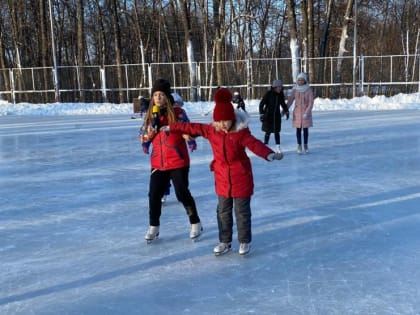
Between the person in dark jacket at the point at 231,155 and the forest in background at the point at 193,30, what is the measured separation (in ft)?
73.8

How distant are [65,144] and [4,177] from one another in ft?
10.9

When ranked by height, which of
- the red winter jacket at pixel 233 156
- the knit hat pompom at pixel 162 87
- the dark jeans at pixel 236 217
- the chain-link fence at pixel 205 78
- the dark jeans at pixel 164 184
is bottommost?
the dark jeans at pixel 236 217

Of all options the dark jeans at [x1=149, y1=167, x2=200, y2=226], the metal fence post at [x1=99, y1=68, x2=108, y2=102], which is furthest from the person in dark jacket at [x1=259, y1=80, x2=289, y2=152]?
the metal fence post at [x1=99, y1=68, x2=108, y2=102]

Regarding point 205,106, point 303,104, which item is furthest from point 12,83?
point 303,104

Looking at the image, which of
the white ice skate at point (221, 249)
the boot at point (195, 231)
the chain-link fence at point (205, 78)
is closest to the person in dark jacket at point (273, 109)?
the boot at point (195, 231)

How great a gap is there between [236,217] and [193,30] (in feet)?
105

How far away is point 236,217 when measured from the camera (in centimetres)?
360

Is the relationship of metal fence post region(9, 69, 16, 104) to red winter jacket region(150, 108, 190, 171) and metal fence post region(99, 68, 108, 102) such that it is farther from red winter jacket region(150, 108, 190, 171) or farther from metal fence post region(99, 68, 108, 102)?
red winter jacket region(150, 108, 190, 171)

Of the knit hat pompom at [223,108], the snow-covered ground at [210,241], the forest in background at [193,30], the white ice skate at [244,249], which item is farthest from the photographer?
the forest in background at [193,30]

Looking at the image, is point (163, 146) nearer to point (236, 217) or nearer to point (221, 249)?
point (236, 217)

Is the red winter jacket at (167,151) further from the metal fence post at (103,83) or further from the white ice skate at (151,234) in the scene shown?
the metal fence post at (103,83)

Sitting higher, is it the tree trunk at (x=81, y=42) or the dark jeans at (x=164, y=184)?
the tree trunk at (x=81, y=42)

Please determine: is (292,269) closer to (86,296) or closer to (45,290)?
(86,296)

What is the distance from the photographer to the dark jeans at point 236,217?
11.5 ft
